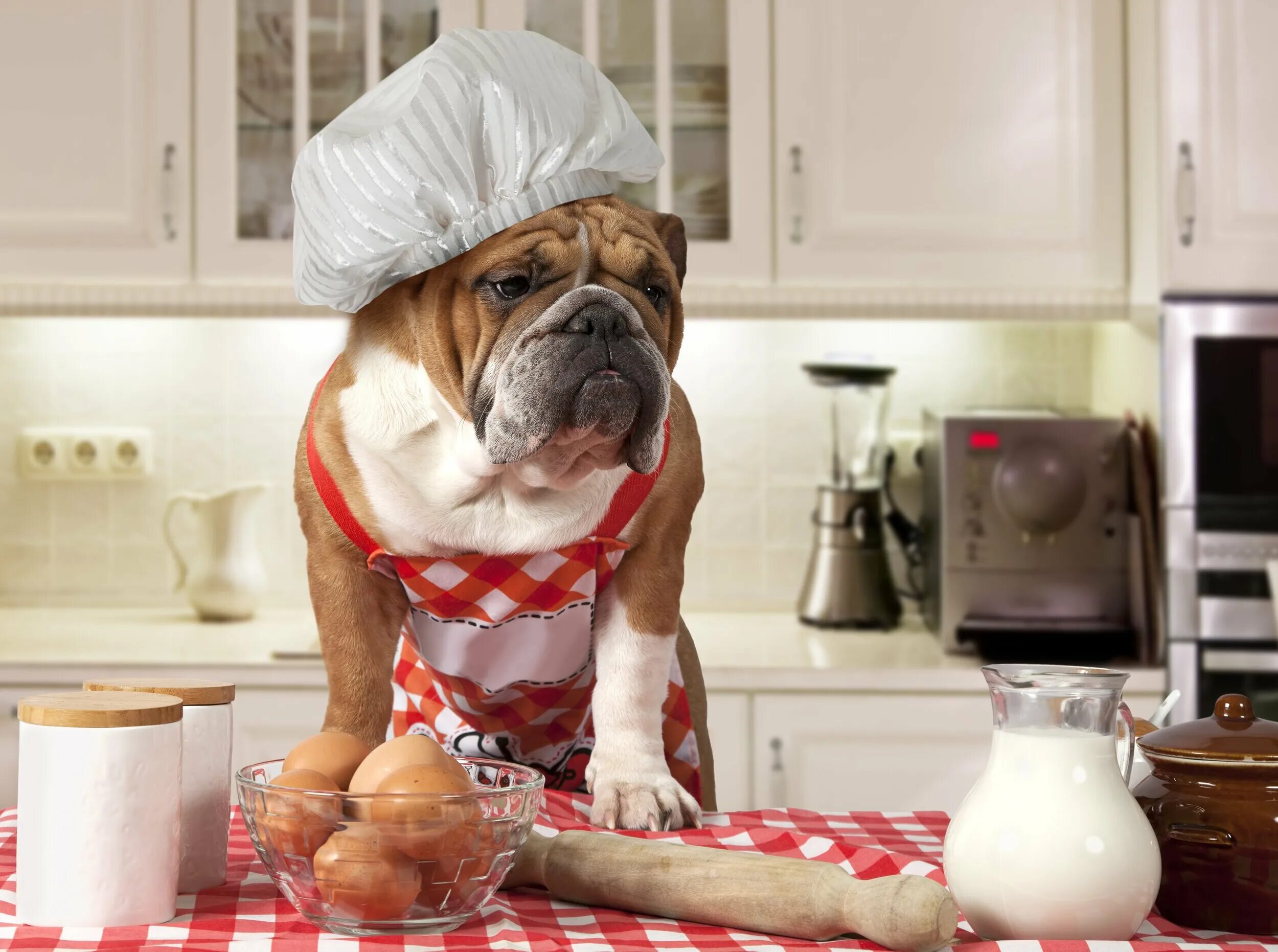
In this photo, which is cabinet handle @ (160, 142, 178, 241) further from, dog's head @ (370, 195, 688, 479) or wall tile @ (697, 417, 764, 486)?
dog's head @ (370, 195, 688, 479)

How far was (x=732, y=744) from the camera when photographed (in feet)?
6.60

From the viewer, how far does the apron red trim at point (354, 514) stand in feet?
2.87

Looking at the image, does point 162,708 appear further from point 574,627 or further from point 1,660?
point 1,660

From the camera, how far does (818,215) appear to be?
2195 mm

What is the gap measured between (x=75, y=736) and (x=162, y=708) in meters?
0.04

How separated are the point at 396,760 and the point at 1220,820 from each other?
0.37 meters

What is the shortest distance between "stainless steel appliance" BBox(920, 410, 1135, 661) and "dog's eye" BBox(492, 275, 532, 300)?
4.59 ft

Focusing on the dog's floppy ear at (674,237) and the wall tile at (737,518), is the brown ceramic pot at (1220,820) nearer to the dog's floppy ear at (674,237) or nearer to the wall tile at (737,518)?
the dog's floppy ear at (674,237)

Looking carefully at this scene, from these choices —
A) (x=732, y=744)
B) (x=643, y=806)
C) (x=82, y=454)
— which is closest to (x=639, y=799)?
(x=643, y=806)

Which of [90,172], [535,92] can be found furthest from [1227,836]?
[90,172]

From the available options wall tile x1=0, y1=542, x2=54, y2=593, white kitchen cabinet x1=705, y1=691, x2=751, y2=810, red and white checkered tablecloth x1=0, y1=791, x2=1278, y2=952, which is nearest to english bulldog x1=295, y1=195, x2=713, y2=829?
red and white checkered tablecloth x1=0, y1=791, x2=1278, y2=952

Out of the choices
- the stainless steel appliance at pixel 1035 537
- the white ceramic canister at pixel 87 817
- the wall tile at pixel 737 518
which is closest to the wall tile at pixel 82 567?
the wall tile at pixel 737 518

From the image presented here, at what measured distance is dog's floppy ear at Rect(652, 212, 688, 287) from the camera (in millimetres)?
906

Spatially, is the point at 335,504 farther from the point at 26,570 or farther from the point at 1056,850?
the point at 26,570
